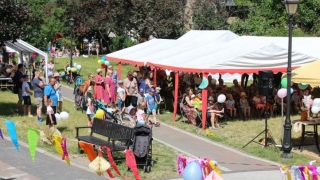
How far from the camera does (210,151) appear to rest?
14758mm

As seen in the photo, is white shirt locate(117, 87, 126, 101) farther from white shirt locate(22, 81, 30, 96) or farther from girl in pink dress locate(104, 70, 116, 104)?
white shirt locate(22, 81, 30, 96)

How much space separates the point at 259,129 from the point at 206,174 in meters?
9.56

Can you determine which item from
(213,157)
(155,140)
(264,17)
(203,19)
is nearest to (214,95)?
(155,140)

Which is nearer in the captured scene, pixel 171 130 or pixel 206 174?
pixel 206 174

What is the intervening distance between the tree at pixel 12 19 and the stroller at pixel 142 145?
8290 mm

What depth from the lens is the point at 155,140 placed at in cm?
1609

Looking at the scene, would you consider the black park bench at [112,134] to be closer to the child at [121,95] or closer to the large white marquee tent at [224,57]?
the large white marquee tent at [224,57]

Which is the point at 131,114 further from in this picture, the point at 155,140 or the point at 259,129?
the point at 259,129

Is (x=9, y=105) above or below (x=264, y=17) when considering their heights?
below

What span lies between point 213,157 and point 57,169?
3.93 metres

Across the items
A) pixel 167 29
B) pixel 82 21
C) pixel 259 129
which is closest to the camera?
pixel 259 129

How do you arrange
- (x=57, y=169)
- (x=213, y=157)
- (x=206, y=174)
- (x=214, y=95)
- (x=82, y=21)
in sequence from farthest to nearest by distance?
(x=82, y=21) → (x=214, y=95) → (x=213, y=157) → (x=57, y=169) → (x=206, y=174)

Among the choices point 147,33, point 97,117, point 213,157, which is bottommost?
point 213,157

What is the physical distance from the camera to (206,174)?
328 inches
